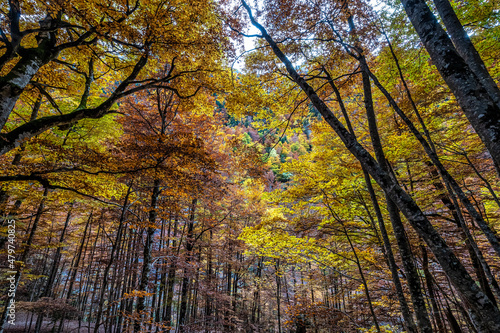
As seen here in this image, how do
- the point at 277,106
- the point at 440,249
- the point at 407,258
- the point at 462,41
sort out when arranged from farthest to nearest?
Answer: 1. the point at 277,106
2. the point at 407,258
3. the point at 462,41
4. the point at 440,249

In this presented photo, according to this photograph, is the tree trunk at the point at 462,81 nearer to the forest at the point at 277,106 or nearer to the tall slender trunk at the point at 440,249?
the forest at the point at 277,106

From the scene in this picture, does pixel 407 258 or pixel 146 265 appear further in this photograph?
pixel 146 265

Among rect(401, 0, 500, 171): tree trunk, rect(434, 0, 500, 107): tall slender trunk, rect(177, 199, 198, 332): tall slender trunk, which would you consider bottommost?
rect(177, 199, 198, 332): tall slender trunk

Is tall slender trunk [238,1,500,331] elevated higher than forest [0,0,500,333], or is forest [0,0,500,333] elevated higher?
forest [0,0,500,333]

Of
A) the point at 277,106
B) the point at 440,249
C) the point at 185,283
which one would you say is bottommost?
the point at 185,283

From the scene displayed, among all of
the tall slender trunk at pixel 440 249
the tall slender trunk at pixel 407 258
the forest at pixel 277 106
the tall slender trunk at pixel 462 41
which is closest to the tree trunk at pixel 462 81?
the forest at pixel 277 106

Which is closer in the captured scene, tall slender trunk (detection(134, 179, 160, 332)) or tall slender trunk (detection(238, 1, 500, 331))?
tall slender trunk (detection(238, 1, 500, 331))

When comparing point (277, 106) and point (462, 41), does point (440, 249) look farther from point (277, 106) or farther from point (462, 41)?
point (277, 106)

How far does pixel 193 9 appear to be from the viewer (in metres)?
5.14

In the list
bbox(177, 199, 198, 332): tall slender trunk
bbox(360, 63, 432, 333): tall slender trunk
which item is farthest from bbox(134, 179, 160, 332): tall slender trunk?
bbox(360, 63, 432, 333): tall slender trunk

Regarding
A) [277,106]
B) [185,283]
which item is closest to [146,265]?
[185,283]

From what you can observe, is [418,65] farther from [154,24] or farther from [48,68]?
[48,68]

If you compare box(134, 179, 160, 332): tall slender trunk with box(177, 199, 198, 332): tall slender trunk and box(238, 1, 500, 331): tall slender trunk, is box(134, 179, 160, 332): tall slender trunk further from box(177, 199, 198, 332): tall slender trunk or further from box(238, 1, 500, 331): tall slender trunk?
box(238, 1, 500, 331): tall slender trunk

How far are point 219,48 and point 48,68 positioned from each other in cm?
482
